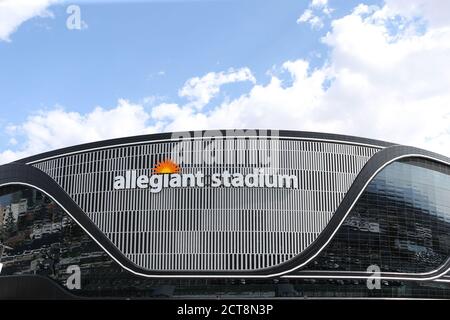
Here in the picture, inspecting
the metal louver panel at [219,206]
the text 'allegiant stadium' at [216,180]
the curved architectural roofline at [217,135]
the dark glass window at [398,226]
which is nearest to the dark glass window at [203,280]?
the dark glass window at [398,226]

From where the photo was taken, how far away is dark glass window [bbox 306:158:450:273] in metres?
Answer: 52.0

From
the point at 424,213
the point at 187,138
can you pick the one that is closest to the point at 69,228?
the point at 187,138

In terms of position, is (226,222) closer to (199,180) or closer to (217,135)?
(199,180)

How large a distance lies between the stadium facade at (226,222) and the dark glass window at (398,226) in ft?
0.46

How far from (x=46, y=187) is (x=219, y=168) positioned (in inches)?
763

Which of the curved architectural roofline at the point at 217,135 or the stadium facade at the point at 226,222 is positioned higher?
the curved architectural roofline at the point at 217,135

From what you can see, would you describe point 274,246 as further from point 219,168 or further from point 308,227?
point 219,168

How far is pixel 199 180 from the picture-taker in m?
52.2

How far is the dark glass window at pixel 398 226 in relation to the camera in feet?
171

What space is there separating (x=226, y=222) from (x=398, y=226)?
18.6 metres

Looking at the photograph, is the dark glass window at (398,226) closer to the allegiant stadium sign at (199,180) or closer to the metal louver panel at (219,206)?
the metal louver panel at (219,206)

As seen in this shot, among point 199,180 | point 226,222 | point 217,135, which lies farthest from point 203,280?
point 217,135

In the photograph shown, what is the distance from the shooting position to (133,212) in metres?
52.5

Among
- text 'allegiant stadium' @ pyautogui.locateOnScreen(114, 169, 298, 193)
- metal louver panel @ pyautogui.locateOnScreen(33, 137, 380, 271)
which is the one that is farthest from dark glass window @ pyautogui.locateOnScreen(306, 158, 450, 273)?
text 'allegiant stadium' @ pyautogui.locateOnScreen(114, 169, 298, 193)
